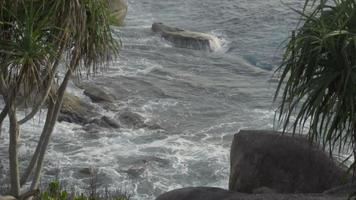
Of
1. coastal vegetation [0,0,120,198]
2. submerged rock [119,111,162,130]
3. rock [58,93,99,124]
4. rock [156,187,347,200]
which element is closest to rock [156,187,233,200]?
rock [156,187,347,200]

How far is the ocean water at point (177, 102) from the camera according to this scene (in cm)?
1584

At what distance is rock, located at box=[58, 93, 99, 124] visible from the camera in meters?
18.6

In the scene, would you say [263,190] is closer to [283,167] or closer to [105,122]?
[283,167]

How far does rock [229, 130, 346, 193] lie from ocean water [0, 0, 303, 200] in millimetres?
2284

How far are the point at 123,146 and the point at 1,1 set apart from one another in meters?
9.09

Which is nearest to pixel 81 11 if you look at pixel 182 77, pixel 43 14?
pixel 43 14

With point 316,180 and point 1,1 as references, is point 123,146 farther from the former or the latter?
point 1,1

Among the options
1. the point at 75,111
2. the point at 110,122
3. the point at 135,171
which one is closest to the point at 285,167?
the point at 135,171

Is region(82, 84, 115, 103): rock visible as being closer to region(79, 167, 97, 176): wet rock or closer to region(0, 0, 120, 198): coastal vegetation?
region(79, 167, 97, 176): wet rock

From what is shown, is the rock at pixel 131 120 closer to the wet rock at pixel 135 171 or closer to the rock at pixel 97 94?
the rock at pixel 97 94

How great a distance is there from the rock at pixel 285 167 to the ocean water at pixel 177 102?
7.49 ft

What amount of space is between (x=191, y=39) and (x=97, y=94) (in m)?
7.53

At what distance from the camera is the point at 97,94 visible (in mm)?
20438

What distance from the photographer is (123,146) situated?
56.7ft
